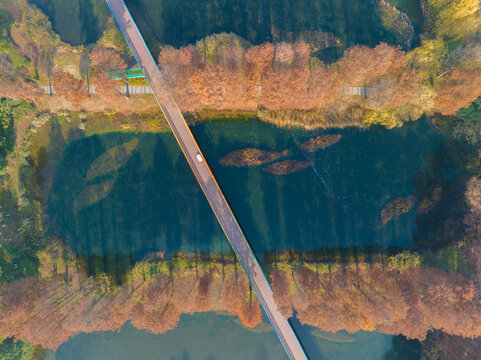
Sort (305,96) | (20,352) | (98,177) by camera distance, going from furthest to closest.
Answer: (98,177) < (20,352) < (305,96)

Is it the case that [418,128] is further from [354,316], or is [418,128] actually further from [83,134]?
[83,134]

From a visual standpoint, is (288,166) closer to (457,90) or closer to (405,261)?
(405,261)

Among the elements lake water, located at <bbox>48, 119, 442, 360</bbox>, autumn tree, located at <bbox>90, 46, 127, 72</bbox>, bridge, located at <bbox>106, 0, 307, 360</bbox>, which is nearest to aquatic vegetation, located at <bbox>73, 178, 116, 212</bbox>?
lake water, located at <bbox>48, 119, 442, 360</bbox>

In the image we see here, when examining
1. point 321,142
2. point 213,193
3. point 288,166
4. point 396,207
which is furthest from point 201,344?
point 396,207

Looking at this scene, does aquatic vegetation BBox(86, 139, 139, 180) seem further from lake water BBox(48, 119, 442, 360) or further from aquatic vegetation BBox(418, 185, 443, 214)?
aquatic vegetation BBox(418, 185, 443, 214)

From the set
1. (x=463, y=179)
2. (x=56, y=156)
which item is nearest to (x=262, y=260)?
(x=463, y=179)
